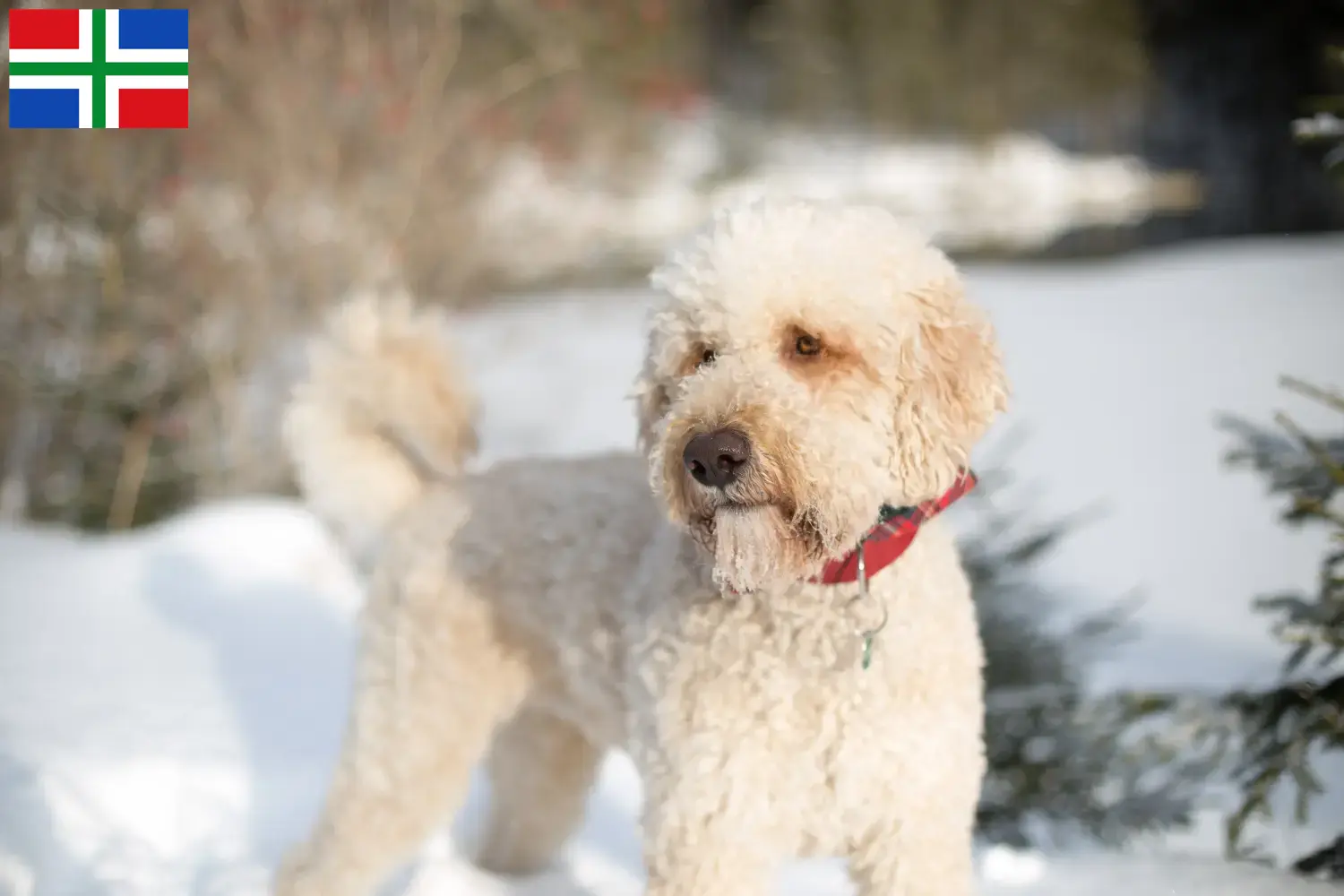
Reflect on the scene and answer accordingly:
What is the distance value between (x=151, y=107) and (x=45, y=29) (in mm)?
569

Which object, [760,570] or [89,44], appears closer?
[760,570]

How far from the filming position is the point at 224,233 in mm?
6379

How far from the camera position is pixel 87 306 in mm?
6031

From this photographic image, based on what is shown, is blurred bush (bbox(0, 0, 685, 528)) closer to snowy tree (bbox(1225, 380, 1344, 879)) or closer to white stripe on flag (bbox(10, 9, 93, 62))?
white stripe on flag (bbox(10, 9, 93, 62))

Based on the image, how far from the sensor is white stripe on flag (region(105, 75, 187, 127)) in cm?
458

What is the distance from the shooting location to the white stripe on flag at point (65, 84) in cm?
456

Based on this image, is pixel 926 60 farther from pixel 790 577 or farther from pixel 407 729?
pixel 790 577

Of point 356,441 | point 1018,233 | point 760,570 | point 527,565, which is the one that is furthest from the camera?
point 1018,233

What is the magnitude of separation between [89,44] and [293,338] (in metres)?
2.37

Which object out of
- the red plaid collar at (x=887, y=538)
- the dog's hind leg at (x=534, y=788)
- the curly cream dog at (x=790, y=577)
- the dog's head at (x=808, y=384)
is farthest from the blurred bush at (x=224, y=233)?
the red plaid collar at (x=887, y=538)

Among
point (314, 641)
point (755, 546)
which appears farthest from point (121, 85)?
point (755, 546)

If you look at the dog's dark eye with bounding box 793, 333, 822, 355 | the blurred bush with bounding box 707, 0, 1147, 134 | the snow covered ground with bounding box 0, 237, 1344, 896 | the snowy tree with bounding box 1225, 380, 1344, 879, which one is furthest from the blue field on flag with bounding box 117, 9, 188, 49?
the blurred bush with bounding box 707, 0, 1147, 134

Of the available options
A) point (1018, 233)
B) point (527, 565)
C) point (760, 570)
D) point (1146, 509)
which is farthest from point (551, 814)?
point (1018, 233)

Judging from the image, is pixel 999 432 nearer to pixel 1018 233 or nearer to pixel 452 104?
pixel 452 104
